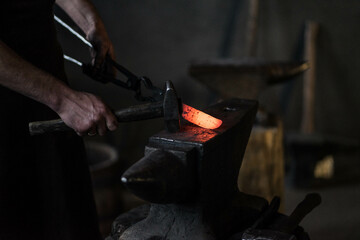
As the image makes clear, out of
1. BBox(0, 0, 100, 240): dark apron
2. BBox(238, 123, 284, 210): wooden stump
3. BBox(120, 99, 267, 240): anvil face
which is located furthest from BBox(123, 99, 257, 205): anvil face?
BBox(238, 123, 284, 210): wooden stump

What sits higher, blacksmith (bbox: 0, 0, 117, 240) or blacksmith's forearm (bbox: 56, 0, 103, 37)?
blacksmith's forearm (bbox: 56, 0, 103, 37)

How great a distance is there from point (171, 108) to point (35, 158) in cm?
59

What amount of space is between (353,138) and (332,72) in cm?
72

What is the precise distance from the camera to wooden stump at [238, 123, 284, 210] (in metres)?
2.67

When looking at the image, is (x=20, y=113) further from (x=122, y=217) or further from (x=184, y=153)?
(x=184, y=153)

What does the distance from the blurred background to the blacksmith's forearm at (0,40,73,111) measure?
8.35 ft

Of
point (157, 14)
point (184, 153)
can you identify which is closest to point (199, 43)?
point (157, 14)

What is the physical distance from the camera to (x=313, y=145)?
3760mm

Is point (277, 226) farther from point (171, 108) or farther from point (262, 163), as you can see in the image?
point (262, 163)

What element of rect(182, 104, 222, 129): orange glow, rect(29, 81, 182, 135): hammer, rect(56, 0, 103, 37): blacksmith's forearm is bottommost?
rect(182, 104, 222, 129): orange glow

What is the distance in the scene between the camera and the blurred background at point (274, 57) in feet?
12.7

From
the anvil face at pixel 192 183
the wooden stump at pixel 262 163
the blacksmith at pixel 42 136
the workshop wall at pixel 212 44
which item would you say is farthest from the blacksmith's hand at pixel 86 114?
the workshop wall at pixel 212 44

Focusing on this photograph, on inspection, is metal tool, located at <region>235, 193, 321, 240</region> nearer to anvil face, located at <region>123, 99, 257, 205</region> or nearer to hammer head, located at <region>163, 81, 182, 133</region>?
anvil face, located at <region>123, 99, 257, 205</region>

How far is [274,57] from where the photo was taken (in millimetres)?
4234
